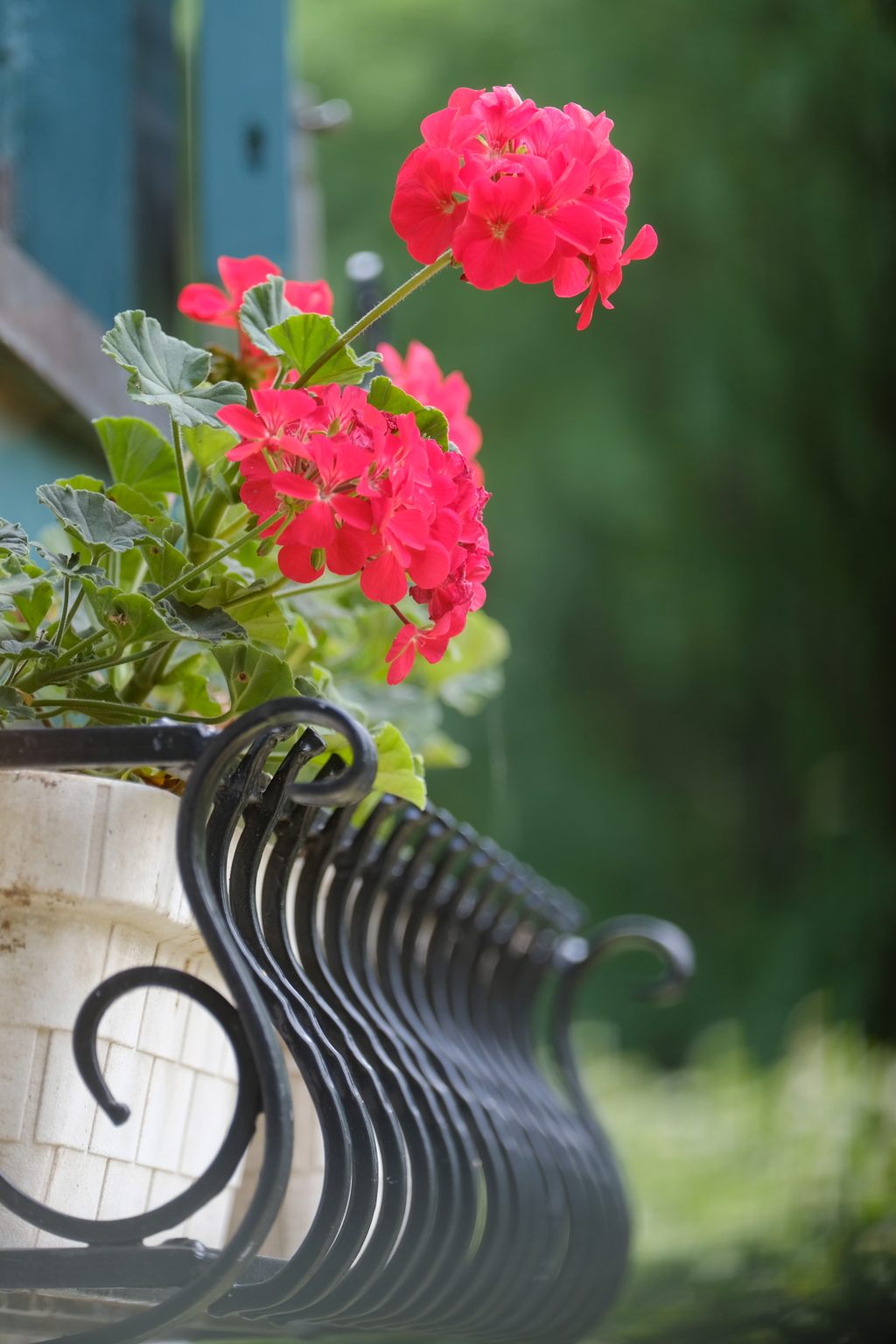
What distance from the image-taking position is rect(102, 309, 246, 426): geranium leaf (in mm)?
423

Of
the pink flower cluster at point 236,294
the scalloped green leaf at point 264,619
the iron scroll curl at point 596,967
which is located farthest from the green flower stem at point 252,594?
the iron scroll curl at point 596,967

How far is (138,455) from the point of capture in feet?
1.77

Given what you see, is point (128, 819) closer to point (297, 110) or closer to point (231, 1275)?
point (231, 1275)

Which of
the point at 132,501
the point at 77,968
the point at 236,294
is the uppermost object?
the point at 236,294

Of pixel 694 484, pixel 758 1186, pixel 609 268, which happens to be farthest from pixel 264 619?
pixel 694 484

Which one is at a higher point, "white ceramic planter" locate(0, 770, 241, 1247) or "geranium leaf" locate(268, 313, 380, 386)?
"geranium leaf" locate(268, 313, 380, 386)

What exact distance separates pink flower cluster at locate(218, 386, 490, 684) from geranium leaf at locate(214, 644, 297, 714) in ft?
0.15

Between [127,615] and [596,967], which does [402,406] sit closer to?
[127,615]

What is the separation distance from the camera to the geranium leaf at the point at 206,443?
1.69 ft

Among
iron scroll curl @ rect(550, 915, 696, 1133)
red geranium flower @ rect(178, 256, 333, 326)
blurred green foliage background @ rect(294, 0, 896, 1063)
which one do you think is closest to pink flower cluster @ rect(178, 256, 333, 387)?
red geranium flower @ rect(178, 256, 333, 326)

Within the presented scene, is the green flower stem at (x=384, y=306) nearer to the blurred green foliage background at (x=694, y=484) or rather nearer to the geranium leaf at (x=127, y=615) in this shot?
the geranium leaf at (x=127, y=615)

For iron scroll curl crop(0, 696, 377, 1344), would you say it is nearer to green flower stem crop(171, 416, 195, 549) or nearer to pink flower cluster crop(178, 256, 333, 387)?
green flower stem crop(171, 416, 195, 549)

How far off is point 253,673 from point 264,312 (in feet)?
0.50

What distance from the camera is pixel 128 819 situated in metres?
0.42
